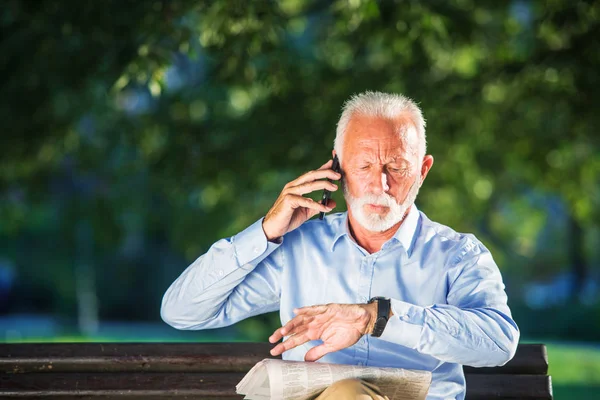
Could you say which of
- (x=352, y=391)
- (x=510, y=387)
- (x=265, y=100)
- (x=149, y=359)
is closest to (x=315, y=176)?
(x=352, y=391)

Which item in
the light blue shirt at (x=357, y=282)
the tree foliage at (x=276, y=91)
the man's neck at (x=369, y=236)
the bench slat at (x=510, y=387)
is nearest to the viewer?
the light blue shirt at (x=357, y=282)

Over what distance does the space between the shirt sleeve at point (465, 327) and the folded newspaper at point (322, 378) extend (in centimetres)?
10

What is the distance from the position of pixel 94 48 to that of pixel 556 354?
6.14 meters

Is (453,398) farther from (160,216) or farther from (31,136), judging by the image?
(160,216)

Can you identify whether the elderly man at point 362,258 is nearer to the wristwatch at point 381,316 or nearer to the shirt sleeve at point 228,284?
the shirt sleeve at point 228,284

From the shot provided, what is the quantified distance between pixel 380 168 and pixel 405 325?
619 mm

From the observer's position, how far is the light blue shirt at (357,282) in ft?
9.28

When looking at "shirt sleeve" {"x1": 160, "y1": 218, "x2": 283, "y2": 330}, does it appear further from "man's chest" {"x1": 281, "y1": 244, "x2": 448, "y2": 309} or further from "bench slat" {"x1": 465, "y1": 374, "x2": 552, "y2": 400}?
"bench slat" {"x1": 465, "y1": 374, "x2": 552, "y2": 400}

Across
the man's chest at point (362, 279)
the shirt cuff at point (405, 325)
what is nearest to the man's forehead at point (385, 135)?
the man's chest at point (362, 279)

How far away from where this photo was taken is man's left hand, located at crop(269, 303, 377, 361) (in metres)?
2.57

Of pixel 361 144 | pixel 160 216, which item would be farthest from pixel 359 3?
pixel 160 216

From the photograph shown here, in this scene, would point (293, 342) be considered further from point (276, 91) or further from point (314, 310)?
point (276, 91)

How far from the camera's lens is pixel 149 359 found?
3.29m

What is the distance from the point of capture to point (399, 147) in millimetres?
2992
